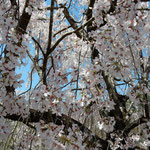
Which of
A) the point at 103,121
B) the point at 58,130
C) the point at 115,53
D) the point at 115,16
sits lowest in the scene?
the point at 58,130

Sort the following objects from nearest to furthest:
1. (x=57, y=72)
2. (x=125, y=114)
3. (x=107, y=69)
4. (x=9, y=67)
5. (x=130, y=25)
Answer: (x=130, y=25) < (x=9, y=67) < (x=107, y=69) < (x=57, y=72) < (x=125, y=114)

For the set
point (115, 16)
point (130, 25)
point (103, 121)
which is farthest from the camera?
point (103, 121)

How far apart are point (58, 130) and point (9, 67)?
68cm

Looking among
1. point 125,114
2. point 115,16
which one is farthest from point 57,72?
point 125,114

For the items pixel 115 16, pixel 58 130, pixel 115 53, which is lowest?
pixel 58 130

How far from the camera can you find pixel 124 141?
271cm

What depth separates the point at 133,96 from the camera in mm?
2107

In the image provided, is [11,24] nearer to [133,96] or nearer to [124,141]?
[133,96]

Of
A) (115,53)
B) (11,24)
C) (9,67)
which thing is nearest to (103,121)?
(115,53)

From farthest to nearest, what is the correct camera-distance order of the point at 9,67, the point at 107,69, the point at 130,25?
the point at 107,69, the point at 9,67, the point at 130,25

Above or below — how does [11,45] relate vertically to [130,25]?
below

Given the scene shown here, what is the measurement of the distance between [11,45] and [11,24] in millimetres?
205

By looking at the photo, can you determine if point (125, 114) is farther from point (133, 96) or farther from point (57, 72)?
point (57, 72)

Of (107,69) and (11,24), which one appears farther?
(107,69)
